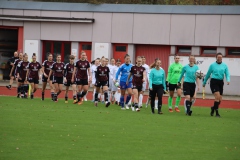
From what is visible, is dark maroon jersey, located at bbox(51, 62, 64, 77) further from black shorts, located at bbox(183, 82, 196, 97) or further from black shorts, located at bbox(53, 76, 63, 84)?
black shorts, located at bbox(183, 82, 196, 97)

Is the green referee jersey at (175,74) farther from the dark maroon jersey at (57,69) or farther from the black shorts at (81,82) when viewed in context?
the dark maroon jersey at (57,69)

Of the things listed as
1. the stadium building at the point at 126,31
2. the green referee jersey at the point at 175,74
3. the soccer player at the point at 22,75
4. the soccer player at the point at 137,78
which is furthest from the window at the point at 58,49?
the soccer player at the point at 137,78

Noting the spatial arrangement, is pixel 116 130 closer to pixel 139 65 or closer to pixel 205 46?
pixel 139 65

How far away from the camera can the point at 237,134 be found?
1744 cm

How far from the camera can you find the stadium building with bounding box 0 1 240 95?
142 ft

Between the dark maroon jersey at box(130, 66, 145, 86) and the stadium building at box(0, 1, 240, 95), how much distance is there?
62.1 ft

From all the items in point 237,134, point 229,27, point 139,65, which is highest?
point 229,27

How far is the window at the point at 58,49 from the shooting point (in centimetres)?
4891

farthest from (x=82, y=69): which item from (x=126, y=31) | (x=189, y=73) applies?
(x=126, y=31)

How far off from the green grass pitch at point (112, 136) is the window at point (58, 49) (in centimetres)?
2612

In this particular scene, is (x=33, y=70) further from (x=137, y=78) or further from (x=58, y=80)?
(x=137, y=78)

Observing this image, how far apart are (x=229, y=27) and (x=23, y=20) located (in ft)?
52.1

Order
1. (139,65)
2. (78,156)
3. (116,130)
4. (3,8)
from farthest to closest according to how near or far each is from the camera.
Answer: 1. (3,8)
2. (139,65)
3. (116,130)
4. (78,156)

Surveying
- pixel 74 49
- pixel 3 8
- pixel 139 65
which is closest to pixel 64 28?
pixel 74 49
